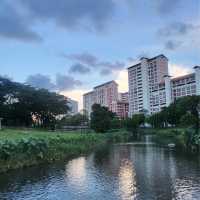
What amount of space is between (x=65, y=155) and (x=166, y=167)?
1543cm

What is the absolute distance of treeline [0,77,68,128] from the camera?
95188 millimetres

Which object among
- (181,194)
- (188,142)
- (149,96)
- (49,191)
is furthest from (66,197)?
(149,96)

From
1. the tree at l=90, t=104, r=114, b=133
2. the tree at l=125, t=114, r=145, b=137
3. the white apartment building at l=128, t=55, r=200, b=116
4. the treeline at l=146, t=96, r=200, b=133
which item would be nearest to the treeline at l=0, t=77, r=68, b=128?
the tree at l=90, t=104, r=114, b=133

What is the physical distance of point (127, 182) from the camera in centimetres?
2291

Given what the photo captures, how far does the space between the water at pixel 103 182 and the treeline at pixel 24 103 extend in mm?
66897

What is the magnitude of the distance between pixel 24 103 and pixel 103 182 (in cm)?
7776

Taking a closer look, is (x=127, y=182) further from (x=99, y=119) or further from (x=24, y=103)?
(x=24, y=103)

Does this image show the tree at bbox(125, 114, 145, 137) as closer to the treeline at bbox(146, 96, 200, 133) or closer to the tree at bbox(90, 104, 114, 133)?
the treeline at bbox(146, 96, 200, 133)

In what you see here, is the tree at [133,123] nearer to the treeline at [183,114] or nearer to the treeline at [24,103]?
the treeline at [183,114]

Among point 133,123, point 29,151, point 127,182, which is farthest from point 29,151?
point 133,123

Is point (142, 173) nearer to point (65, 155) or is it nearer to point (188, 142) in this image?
point (65, 155)

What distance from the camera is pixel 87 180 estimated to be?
79.3 feet

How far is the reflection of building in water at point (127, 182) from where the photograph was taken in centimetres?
1899

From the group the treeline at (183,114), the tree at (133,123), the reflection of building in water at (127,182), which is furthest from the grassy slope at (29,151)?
the tree at (133,123)
